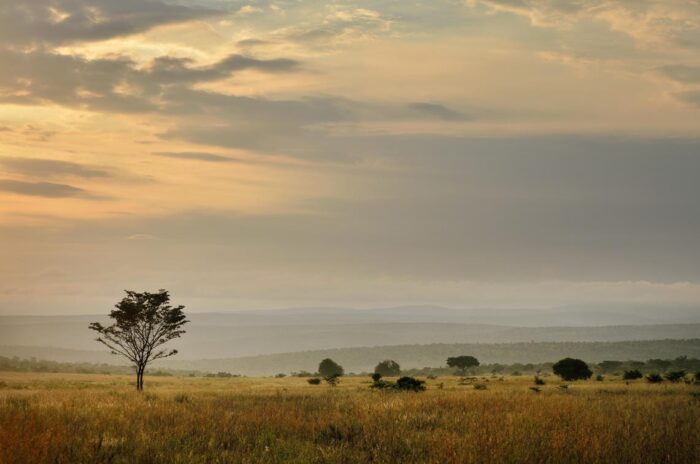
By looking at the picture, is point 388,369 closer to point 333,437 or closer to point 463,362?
point 463,362

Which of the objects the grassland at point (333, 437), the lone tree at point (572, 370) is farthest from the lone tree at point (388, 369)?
the grassland at point (333, 437)

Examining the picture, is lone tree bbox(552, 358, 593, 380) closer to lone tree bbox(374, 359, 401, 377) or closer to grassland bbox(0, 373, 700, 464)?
lone tree bbox(374, 359, 401, 377)

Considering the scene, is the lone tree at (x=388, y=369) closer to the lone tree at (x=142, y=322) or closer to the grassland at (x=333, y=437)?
the lone tree at (x=142, y=322)

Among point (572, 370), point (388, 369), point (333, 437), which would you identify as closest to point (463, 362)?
point (388, 369)

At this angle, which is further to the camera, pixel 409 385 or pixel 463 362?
pixel 463 362

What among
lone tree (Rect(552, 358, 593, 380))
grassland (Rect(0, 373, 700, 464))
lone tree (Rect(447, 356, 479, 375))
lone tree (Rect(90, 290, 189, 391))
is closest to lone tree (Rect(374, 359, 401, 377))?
lone tree (Rect(447, 356, 479, 375))

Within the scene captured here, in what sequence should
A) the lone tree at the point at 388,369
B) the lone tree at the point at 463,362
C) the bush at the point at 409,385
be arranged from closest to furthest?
1. the bush at the point at 409,385
2. the lone tree at the point at 463,362
3. the lone tree at the point at 388,369

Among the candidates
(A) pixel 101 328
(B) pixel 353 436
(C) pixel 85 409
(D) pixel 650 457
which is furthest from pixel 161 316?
(D) pixel 650 457

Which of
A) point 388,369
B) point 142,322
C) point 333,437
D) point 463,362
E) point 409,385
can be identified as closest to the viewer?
point 333,437

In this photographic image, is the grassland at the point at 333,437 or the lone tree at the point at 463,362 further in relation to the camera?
the lone tree at the point at 463,362

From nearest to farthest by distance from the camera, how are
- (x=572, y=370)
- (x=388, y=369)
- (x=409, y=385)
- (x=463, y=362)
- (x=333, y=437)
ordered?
(x=333, y=437)
(x=409, y=385)
(x=572, y=370)
(x=463, y=362)
(x=388, y=369)

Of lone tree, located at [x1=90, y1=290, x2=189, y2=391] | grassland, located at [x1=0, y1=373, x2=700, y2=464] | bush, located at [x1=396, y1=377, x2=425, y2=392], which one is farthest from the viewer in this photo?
lone tree, located at [x1=90, y1=290, x2=189, y2=391]

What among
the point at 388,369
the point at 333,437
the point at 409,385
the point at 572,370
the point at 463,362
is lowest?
the point at 388,369

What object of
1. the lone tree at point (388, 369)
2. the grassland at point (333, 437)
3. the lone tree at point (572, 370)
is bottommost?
the lone tree at point (388, 369)
